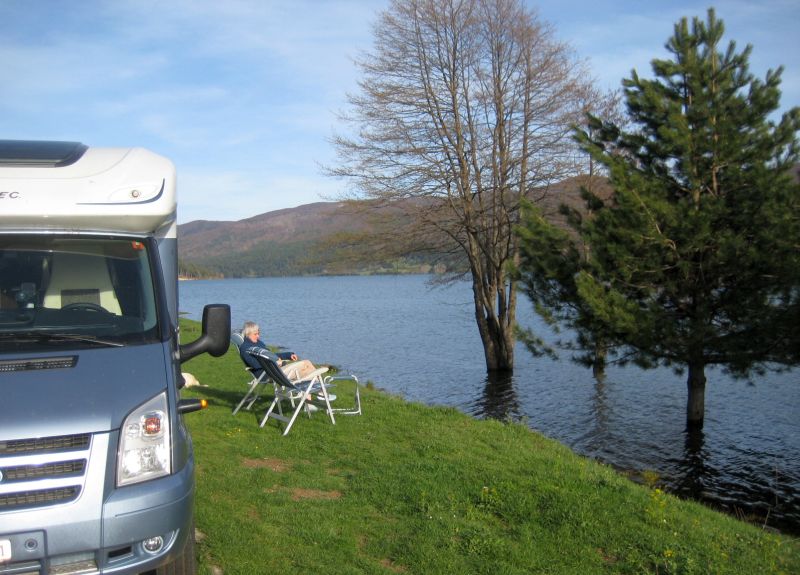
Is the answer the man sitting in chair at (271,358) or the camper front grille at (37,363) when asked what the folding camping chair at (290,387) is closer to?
the man sitting in chair at (271,358)

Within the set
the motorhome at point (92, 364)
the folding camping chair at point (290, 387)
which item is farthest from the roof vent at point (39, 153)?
the folding camping chair at point (290, 387)

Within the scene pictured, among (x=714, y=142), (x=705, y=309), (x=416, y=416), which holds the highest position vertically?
(x=714, y=142)

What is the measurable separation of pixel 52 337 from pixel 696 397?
42.1 feet

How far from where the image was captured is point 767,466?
11.4 metres

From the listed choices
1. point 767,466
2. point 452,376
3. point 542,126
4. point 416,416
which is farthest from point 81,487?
point 542,126

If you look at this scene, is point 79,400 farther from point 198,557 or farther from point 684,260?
point 684,260

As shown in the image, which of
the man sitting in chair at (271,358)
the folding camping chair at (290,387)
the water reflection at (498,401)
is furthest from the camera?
the water reflection at (498,401)

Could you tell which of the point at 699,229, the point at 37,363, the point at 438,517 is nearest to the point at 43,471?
the point at 37,363

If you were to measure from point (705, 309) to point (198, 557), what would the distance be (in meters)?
10.7

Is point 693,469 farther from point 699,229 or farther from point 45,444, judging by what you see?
point 45,444

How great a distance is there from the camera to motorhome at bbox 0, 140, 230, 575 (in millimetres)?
3367

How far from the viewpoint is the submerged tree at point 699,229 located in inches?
477

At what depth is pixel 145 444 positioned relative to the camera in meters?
3.68

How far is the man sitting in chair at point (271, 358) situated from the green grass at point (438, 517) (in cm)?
102
